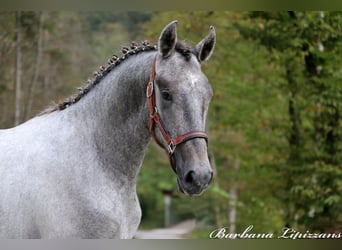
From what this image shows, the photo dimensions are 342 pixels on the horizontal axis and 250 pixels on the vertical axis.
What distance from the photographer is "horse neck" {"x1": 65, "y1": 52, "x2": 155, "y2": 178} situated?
11.4 feet

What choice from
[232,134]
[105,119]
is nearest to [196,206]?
[232,134]

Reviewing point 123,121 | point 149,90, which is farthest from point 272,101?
point 149,90

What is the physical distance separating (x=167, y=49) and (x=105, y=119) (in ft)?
2.25

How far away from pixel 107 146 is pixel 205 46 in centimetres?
96

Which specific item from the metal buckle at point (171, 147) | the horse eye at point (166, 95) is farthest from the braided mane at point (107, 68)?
the metal buckle at point (171, 147)

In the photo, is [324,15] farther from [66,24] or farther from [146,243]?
[66,24]

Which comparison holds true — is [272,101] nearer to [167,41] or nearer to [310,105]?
[310,105]

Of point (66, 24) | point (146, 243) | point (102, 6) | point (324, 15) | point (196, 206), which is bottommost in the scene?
point (196, 206)

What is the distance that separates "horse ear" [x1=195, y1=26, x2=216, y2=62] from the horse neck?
329mm

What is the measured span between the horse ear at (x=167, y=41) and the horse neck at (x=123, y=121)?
212 mm

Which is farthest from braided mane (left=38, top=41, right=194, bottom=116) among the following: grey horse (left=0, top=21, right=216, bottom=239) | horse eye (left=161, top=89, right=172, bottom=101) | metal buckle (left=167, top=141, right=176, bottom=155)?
metal buckle (left=167, top=141, right=176, bottom=155)

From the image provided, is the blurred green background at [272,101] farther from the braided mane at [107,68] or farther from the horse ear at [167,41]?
the horse ear at [167,41]

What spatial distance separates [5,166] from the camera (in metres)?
3.48

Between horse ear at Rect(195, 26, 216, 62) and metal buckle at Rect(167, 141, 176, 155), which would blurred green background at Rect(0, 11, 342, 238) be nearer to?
horse ear at Rect(195, 26, 216, 62)
